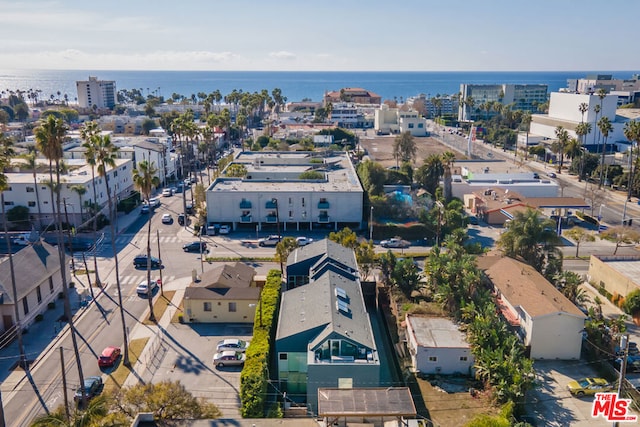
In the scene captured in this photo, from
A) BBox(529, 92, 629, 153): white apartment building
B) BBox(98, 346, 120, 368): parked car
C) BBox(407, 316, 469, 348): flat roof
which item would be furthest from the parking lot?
BBox(529, 92, 629, 153): white apartment building

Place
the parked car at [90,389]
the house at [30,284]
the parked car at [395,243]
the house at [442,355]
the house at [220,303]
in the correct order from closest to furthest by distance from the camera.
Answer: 1. the parked car at [90,389]
2. the house at [442,355]
3. the house at [30,284]
4. the house at [220,303]
5. the parked car at [395,243]

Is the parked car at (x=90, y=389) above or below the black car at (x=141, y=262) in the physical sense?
below

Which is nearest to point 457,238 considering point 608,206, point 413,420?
point 413,420

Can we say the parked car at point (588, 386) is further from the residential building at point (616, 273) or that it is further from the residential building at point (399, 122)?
the residential building at point (399, 122)

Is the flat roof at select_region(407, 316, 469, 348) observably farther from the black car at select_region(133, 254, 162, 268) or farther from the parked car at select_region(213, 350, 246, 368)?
the black car at select_region(133, 254, 162, 268)

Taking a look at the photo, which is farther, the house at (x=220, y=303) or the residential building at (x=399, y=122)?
the residential building at (x=399, y=122)

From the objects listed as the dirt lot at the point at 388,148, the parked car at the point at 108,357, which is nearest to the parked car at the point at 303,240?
the parked car at the point at 108,357

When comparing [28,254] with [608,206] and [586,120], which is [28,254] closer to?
[608,206]
